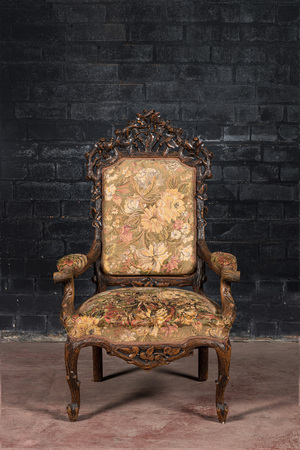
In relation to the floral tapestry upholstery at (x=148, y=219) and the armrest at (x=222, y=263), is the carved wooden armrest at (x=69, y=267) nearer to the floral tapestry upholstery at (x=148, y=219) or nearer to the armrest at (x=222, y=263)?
the floral tapestry upholstery at (x=148, y=219)

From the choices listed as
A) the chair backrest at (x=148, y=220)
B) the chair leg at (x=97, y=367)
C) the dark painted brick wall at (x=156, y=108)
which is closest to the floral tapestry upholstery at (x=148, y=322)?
the chair backrest at (x=148, y=220)

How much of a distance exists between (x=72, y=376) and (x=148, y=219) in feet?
2.80

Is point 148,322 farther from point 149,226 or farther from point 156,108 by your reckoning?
point 156,108

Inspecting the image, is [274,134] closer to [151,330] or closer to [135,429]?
[151,330]

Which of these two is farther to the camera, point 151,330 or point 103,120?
point 103,120

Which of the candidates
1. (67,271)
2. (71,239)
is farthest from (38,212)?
(67,271)

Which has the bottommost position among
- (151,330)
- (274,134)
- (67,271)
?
(151,330)

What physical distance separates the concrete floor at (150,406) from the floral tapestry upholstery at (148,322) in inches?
14.9

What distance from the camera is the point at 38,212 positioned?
3.83m

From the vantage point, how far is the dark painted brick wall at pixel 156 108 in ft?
12.4

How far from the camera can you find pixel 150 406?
103 inches

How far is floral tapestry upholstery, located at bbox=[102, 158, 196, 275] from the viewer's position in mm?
2832

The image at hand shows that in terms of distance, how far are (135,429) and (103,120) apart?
2.11 meters

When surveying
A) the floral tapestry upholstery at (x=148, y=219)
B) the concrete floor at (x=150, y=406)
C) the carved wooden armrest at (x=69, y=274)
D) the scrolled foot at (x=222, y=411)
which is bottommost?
the concrete floor at (x=150, y=406)
